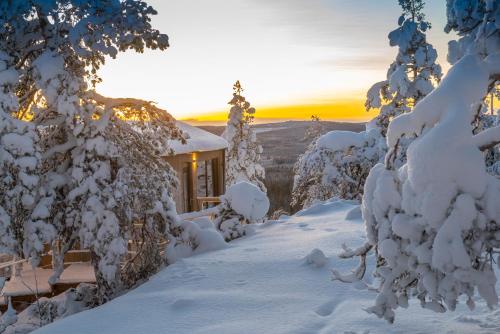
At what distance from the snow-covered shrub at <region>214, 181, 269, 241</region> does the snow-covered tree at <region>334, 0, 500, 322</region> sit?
305 inches

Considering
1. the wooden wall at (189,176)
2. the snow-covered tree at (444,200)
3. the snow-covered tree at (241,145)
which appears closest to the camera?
the snow-covered tree at (444,200)

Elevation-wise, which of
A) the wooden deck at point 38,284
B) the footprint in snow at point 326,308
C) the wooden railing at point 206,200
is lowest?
the wooden deck at point 38,284

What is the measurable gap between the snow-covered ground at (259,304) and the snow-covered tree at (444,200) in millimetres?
1383

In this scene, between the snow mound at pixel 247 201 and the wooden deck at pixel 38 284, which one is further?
the snow mound at pixel 247 201

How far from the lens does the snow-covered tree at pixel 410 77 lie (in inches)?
551

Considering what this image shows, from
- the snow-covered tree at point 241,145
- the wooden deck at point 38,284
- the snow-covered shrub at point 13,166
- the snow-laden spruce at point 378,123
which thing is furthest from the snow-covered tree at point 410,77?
the snow-covered tree at point 241,145

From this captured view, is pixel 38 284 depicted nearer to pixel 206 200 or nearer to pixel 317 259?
pixel 206 200

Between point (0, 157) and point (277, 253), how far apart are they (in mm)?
4372

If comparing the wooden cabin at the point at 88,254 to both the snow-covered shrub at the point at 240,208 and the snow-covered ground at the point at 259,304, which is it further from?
the snow-covered ground at the point at 259,304

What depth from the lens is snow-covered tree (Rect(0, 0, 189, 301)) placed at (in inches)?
269

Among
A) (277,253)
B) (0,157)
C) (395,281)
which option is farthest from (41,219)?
(395,281)

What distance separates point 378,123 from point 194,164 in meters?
7.99

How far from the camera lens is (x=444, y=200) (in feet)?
9.57

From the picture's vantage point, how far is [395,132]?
11.5ft
